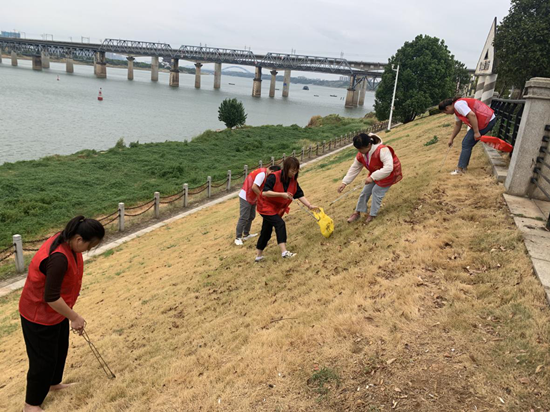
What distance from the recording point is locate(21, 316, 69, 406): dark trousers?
11.7 feet

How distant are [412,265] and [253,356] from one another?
2.23 metres

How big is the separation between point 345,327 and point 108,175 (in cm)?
1941

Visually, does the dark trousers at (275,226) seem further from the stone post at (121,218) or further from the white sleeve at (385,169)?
the stone post at (121,218)

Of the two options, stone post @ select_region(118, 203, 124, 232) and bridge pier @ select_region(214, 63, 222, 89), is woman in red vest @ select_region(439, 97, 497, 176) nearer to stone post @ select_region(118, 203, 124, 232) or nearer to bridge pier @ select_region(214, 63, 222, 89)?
stone post @ select_region(118, 203, 124, 232)

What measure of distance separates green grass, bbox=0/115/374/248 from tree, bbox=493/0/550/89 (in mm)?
16440

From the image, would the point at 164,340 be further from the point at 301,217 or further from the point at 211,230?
the point at 211,230

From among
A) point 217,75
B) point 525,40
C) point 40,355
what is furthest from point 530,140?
point 217,75

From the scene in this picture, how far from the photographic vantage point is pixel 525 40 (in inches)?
1065

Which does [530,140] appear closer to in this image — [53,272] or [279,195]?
[279,195]

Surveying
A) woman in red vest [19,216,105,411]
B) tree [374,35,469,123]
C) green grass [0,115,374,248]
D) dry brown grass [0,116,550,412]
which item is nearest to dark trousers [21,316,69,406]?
woman in red vest [19,216,105,411]

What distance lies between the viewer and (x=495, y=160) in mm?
8039

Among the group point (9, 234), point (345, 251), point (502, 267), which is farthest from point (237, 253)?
point (9, 234)

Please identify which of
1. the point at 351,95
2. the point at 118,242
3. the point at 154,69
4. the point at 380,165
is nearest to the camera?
the point at 380,165

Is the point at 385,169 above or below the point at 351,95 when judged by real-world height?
below
